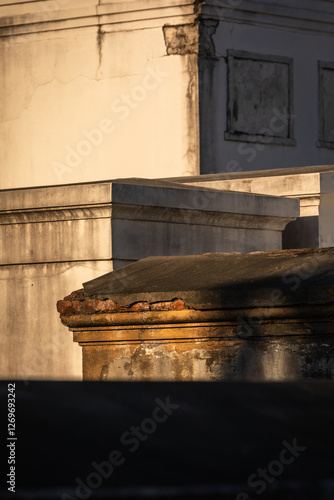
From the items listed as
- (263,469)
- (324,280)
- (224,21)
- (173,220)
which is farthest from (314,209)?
(263,469)

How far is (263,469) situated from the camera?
222 cm

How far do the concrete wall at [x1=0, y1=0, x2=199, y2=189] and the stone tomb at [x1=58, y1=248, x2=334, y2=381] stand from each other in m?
7.05

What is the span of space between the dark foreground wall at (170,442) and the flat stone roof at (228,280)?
9.74 ft

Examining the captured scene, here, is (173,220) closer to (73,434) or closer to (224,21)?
(73,434)

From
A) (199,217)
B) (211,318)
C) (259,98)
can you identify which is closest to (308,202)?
(199,217)

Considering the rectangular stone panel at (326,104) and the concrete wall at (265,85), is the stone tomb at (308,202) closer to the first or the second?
the concrete wall at (265,85)

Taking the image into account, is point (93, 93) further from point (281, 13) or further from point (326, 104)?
point (326, 104)

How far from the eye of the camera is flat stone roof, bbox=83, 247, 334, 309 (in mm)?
5730

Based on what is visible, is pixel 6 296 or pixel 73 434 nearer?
pixel 73 434

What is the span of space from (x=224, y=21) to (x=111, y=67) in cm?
159

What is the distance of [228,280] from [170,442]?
385cm

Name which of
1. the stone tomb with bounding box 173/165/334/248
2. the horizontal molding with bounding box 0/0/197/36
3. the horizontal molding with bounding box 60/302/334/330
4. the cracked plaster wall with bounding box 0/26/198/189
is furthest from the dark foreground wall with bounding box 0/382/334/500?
the horizontal molding with bounding box 0/0/197/36

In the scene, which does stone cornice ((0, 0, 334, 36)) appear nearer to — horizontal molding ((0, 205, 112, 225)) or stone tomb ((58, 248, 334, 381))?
horizontal molding ((0, 205, 112, 225))

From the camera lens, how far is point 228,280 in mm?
6125
